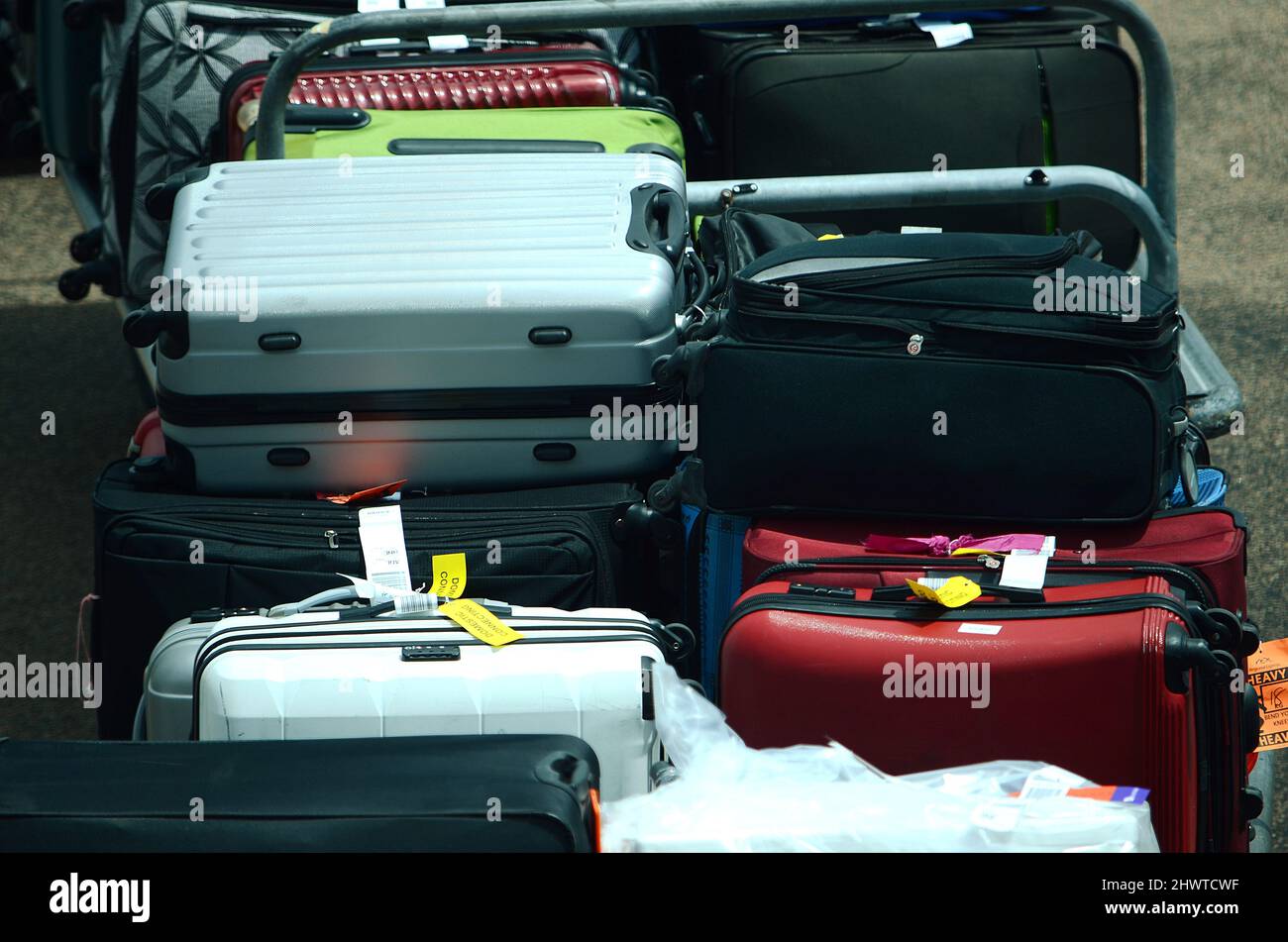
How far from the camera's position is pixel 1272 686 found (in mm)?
1795

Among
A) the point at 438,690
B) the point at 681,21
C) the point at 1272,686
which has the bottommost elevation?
the point at 1272,686

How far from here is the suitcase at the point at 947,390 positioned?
165cm

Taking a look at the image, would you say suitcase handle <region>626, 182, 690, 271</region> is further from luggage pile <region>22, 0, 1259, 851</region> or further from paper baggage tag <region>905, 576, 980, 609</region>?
paper baggage tag <region>905, 576, 980, 609</region>

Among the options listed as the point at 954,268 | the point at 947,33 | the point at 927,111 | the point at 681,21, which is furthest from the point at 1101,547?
the point at 947,33

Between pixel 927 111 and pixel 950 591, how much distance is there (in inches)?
64.1

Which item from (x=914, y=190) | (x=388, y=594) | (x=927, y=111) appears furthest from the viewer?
(x=927, y=111)

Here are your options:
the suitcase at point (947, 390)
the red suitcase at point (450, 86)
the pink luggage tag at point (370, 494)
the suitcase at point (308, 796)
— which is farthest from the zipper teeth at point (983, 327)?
the red suitcase at point (450, 86)

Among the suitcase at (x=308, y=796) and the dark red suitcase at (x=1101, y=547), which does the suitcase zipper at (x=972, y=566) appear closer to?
the dark red suitcase at (x=1101, y=547)

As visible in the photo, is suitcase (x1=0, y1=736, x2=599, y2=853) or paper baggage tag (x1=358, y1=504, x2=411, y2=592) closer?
suitcase (x1=0, y1=736, x2=599, y2=853)

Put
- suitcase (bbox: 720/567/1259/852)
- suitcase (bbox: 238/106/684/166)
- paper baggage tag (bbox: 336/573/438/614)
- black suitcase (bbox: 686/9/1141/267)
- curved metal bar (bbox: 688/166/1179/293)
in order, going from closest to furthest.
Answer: suitcase (bbox: 720/567/1259/852) → paper baggage tag (bbox: 336/573/438/614) → curved metal bar (bbox: 688/166/1179/293) → suitcase (bbox: 238/106/684/166) → black suitcase (bbox: 686/9/1141/267)

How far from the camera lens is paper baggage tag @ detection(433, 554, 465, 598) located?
1.76 meters

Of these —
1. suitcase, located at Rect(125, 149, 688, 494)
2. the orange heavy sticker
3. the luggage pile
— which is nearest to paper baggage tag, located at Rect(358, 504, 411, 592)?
the luggage pile

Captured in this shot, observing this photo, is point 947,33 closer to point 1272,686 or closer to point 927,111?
point 927,111
